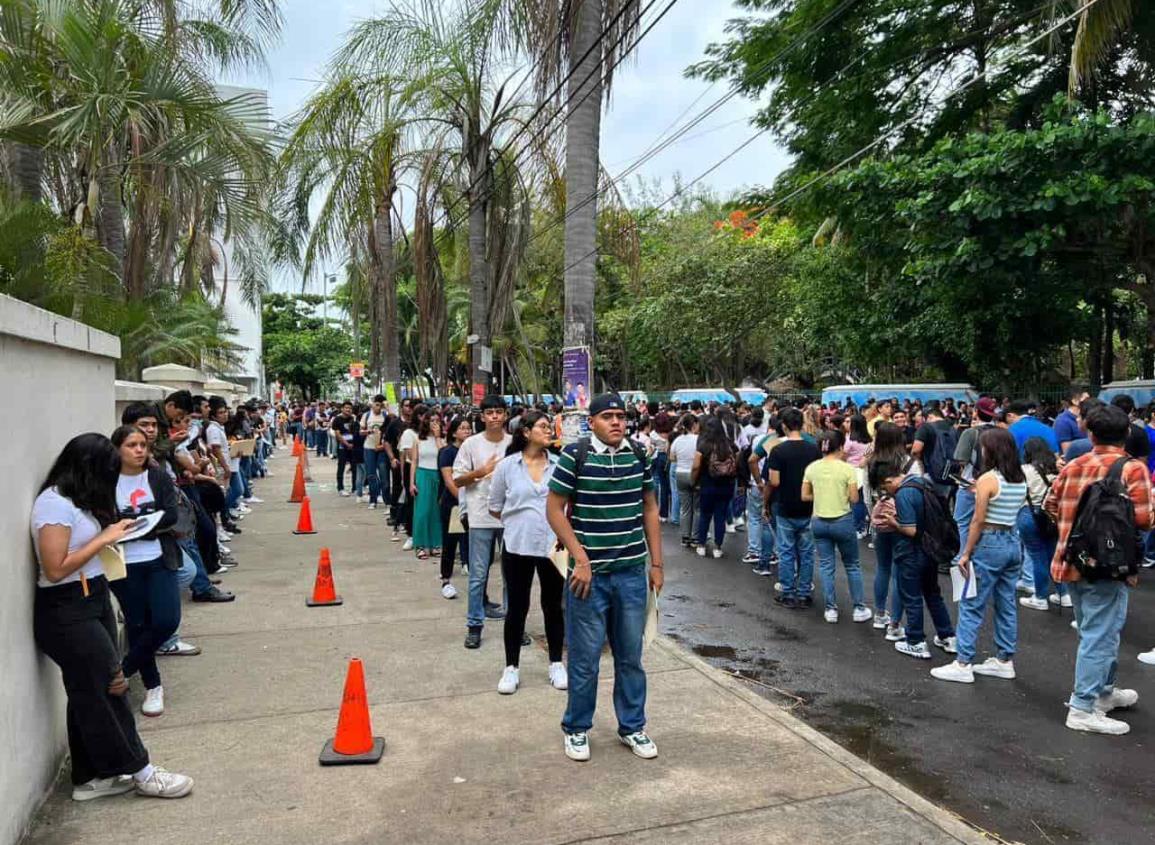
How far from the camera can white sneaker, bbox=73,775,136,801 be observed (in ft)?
12.9

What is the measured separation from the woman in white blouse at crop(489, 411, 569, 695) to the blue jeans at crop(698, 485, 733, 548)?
187 inches

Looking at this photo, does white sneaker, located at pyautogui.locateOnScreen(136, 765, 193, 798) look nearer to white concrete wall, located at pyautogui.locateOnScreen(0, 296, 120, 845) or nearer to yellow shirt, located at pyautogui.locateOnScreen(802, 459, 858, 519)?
white concrete wall, located at pyautogui.locateOnScreen(0, 296, 120, 845)

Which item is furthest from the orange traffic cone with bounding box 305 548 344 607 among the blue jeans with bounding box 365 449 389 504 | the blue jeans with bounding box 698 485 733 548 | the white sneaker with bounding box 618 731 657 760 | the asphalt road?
the blue jeans with bounding box 365 449 389 504

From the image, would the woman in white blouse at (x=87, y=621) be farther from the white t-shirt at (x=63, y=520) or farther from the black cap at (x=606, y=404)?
the black cap at (x=606, y=404)

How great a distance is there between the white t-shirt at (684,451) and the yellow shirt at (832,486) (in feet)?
11.1

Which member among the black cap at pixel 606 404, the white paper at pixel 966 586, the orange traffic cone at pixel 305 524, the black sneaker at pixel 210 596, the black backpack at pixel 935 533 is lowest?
the black sneaker at pixel 210 596

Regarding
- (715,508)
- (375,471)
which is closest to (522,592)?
(715,508)

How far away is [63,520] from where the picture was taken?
149 inches

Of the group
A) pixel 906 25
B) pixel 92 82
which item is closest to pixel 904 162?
pixel 906 25

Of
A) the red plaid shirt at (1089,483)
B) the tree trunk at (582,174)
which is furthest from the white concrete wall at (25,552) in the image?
the tree trunk at (582,174)

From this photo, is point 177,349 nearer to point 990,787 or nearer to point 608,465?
point 608,465

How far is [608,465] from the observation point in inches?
173

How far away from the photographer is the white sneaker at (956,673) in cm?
579

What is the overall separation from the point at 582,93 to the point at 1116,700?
7.54 meters
